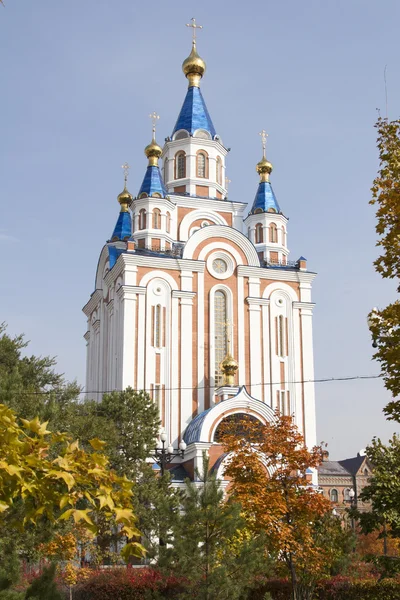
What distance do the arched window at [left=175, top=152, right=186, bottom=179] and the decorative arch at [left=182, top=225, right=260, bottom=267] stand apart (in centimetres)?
491

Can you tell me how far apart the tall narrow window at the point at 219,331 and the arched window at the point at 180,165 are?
7.99 m

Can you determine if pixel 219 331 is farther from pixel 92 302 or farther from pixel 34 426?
pixel 34 426

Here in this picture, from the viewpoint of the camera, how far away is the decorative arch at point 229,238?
3775cm

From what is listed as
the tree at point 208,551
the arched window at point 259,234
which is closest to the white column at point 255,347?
the arched window at point 259,234

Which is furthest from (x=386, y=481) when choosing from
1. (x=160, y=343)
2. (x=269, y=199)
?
(x=269, y=199)

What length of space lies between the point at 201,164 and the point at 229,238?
5.67 meters

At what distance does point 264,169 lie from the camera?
1693 inches

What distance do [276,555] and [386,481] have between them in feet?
12.8

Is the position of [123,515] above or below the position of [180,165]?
below

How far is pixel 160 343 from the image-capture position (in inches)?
1387

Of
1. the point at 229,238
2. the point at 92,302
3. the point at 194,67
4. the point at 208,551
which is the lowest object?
the point at 208,551

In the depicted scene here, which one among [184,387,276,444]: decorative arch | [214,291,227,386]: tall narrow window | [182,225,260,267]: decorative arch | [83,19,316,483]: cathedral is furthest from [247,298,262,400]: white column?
[184,387,276,444]: decorative arch

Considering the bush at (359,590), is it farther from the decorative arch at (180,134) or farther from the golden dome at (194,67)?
the golden dome at (194,67)

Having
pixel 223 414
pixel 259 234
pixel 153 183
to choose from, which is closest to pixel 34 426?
pixel 223 414
